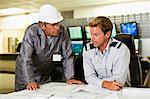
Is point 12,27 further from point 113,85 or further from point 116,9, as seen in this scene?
point 113,85

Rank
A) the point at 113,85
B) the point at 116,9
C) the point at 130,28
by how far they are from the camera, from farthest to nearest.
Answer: the point at 116,9
the point at 130,28
the point at 113,85

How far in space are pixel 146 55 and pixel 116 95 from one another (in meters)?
3.98

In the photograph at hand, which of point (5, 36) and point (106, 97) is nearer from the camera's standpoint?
point (106, 97)

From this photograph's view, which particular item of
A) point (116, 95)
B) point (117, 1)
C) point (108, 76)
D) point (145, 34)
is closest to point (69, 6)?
point (117, 1)

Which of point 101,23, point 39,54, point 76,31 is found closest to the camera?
point 101,23

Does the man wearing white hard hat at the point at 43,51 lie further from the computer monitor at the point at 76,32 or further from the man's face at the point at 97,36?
the computer monitor at the point at 76,32

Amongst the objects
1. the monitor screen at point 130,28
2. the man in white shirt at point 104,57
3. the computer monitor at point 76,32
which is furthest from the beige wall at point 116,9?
the man in white shirt at point 104,57

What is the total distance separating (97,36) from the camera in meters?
1.59

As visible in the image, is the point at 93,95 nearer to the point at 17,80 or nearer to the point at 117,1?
the point at 17,80

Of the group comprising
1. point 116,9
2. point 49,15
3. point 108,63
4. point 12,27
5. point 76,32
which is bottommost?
point 108,63

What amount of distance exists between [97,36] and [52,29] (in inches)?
18.3

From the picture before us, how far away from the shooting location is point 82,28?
205 inches

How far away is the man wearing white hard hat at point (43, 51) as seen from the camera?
1885mm

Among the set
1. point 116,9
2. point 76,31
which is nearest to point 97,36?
point 76,31
